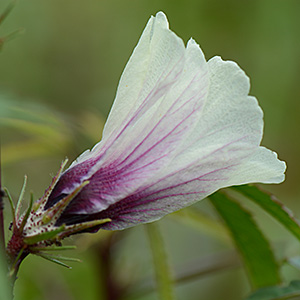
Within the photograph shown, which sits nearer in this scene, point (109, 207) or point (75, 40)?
point (109, 207)

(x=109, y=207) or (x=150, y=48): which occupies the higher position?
(x=150, y=48)

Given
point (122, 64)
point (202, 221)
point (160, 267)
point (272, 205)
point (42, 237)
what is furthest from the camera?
point (122, 64)

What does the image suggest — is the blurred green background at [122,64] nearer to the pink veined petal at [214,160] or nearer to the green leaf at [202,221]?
the green leaf at [202,221]

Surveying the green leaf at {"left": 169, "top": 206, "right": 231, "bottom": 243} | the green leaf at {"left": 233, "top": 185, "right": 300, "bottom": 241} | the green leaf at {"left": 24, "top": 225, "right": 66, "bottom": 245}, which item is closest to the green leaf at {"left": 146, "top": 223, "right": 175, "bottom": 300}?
the green leaf at {"left": 169, "top": 206, "right": 231, "bottom": 243}

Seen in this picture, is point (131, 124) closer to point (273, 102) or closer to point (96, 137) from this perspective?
point (96, 137)

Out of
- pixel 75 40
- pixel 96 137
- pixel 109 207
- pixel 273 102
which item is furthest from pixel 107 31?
pixel 109 207

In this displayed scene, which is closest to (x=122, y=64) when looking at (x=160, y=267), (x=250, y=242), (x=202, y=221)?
(x=202, y=221)

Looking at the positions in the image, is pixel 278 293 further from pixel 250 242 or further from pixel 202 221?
pixel 202 221
